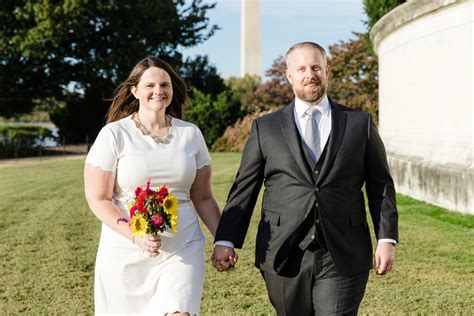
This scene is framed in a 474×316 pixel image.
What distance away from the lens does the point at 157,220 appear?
12.8 ft

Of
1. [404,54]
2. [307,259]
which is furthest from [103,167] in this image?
[404,54]

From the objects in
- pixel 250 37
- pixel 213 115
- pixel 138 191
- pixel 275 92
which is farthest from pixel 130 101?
pixel 250 37

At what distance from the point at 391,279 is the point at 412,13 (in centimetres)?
814

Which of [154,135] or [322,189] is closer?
[322,189]

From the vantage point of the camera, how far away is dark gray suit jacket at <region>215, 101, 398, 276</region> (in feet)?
13.0

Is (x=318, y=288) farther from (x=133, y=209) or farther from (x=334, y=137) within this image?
(x=133, y=209)

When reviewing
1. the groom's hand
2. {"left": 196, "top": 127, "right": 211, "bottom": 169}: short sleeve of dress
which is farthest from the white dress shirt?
the groom's hand

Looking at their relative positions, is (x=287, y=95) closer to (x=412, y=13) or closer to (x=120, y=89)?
(x=412, y=13)

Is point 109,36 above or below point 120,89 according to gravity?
above

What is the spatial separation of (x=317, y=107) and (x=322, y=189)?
1.56 ft

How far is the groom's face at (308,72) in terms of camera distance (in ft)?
13.0

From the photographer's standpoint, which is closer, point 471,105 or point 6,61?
point 471,105

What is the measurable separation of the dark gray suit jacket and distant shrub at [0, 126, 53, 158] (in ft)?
102

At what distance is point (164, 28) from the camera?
37281mm
